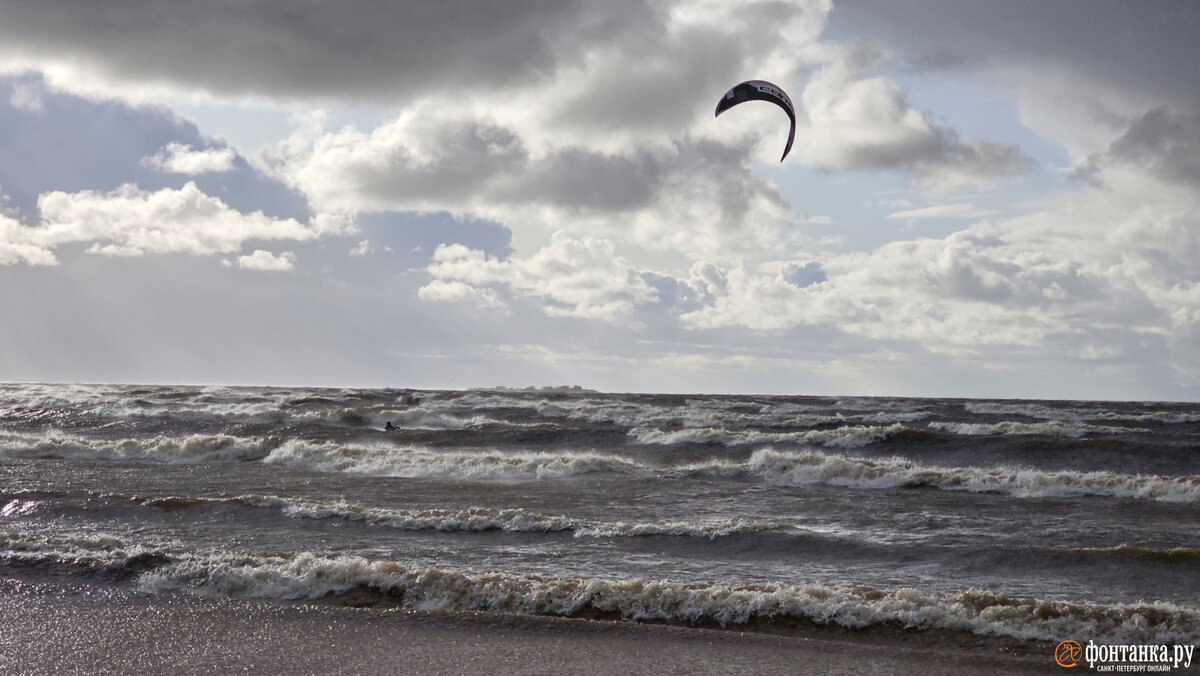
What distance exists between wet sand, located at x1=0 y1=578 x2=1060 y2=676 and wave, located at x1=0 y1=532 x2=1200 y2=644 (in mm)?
321

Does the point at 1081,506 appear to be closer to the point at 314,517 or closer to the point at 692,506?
the point at 692,506

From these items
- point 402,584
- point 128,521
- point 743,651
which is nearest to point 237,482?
point 128,521

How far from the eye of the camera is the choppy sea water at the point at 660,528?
7.89 meters

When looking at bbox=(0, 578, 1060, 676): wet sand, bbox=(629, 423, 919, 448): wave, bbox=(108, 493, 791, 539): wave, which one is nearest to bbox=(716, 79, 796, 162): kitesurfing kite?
bbox=(629, 423, 919, 448): wave

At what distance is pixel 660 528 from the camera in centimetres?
1172

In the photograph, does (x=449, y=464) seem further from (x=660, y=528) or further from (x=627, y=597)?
(x=627, y=597)

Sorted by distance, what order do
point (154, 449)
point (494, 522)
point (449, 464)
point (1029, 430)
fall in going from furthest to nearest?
point (1029, 430) < point (154, 449) < point (449, 464) < point (494, 522)

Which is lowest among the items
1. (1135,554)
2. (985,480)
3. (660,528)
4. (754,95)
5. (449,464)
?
(449,464)

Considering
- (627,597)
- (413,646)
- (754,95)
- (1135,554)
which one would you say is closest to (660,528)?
(627,597)

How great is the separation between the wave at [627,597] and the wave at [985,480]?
8.99m

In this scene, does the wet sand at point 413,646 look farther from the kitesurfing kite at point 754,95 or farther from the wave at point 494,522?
the kitesurfing kite at point 754,95

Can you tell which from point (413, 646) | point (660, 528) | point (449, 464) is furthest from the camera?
point (449, 464)

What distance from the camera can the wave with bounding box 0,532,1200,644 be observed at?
7242 mm

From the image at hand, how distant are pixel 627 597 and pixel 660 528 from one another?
3.82 metres
